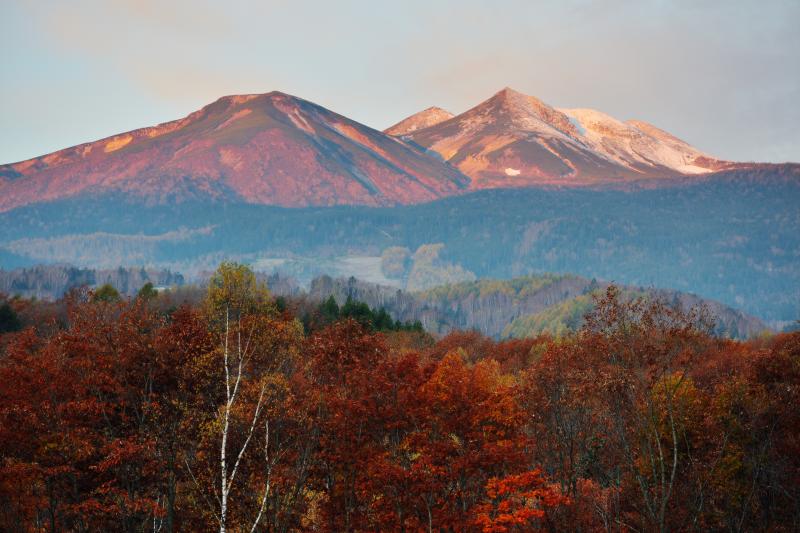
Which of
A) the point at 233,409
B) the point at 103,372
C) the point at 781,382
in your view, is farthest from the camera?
the point at 781,382

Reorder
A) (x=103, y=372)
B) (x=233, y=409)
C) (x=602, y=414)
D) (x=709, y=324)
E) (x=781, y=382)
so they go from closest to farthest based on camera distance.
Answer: (x=709, y=324)
(x=233, y=409)
(x=103, y=372)
(x=602, y=414)
(x=781, y=382)

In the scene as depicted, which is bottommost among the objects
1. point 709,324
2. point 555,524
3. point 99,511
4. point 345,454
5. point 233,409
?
point 555,524

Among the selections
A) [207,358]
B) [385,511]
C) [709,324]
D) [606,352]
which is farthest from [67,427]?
[709,324]

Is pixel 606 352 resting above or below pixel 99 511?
above

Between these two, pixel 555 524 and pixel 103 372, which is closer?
pixel 103 372

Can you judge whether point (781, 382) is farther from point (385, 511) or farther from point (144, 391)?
point (144, 391)

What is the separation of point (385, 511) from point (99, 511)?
14.9 meters

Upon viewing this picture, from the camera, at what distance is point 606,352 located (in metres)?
38.6

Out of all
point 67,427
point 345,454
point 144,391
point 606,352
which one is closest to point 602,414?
point 606,352

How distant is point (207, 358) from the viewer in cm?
3988

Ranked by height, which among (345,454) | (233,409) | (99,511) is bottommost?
(99,511)

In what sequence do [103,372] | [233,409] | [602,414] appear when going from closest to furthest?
[233,409] < [103,372] < [602,414]

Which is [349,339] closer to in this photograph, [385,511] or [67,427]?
[385,511]

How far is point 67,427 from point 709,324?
3124 cm
